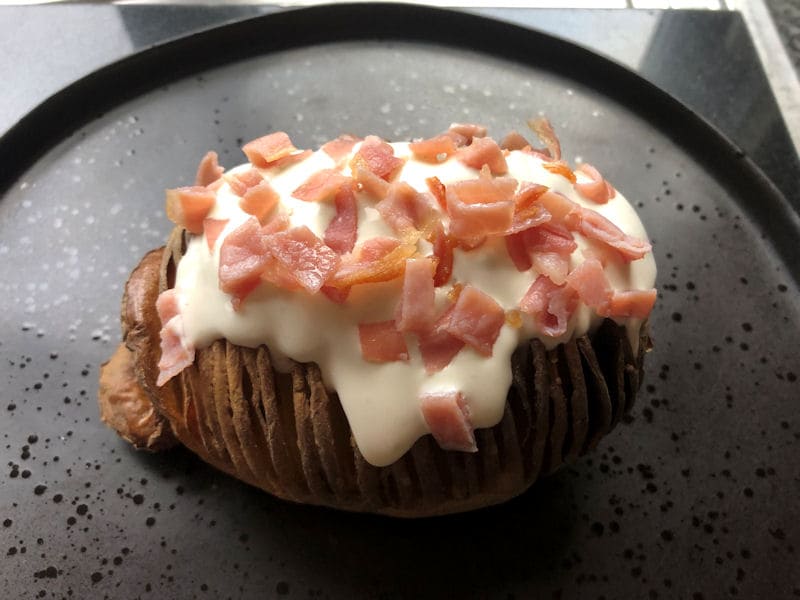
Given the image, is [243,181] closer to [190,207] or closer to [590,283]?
[190,207]

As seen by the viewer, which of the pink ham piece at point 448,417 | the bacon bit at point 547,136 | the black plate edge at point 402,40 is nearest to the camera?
the pink ham piece at point 448,417

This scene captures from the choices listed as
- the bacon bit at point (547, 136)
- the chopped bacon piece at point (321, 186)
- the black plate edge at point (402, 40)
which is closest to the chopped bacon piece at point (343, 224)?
the chopped bacon piece at point (321, 186)

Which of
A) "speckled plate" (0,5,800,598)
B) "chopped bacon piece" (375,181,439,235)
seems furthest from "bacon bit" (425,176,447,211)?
"speckled plate" (0,5,800,598)

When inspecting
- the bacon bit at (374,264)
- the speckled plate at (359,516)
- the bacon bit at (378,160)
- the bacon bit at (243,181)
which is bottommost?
the speckled plate at (359,516)

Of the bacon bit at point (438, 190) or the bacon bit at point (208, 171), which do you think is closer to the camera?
the bacon bit at point (438, 190)

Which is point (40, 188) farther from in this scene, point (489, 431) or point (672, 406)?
point (672, 406)

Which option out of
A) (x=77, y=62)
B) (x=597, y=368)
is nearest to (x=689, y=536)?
(x=597, y=368)

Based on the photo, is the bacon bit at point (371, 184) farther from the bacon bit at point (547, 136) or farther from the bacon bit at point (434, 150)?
the bacon bit at point (547, 136)
